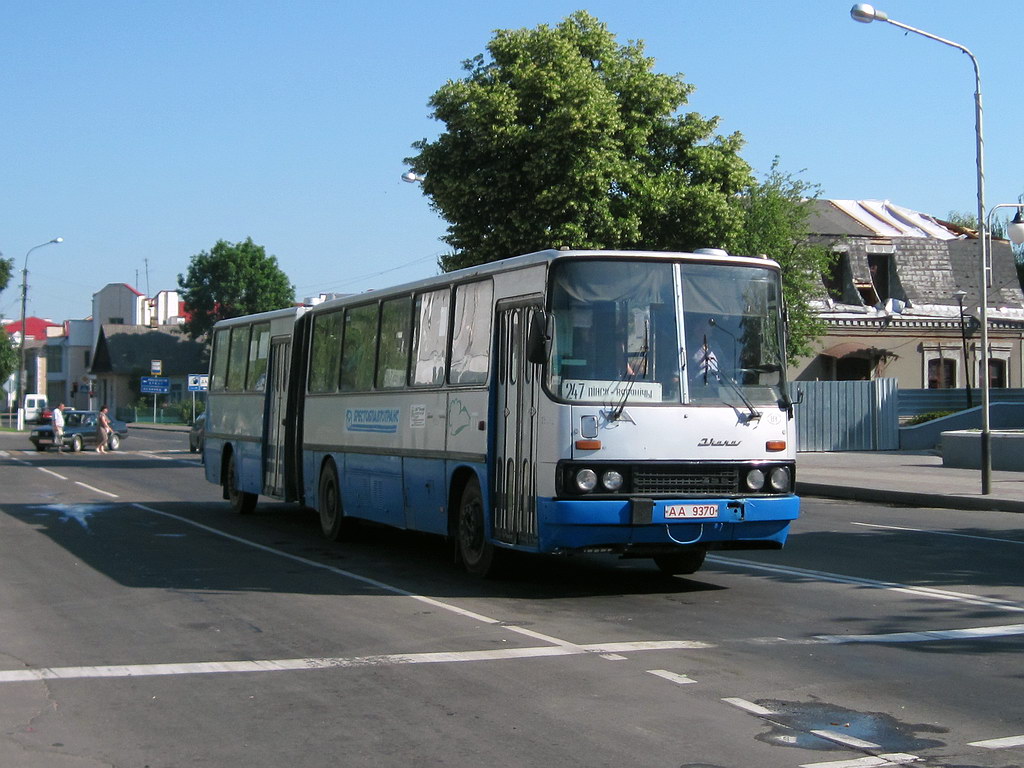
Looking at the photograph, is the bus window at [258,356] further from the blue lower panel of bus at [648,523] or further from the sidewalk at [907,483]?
the sidewalk at [907,483]

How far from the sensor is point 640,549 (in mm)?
10852

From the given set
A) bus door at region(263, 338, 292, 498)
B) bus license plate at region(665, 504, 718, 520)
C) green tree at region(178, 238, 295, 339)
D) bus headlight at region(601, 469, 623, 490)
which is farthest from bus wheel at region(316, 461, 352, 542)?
green tree at region(178, 238, 295, 339)

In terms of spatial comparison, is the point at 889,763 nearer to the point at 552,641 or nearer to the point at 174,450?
the point at 552,641

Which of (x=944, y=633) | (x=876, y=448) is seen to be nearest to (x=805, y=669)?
(x=944, y=633)

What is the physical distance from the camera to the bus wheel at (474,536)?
11758mm

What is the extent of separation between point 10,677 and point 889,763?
5.15 meters

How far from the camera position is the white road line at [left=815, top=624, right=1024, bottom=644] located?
8.87m

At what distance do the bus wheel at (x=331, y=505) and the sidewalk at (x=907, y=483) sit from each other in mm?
10810

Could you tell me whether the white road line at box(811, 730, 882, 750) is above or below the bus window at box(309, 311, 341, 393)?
below

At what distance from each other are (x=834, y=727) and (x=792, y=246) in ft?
115

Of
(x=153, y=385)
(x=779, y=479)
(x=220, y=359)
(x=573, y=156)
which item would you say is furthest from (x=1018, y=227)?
(x=153, y=385)

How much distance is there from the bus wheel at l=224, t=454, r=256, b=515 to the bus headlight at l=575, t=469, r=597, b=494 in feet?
33.9

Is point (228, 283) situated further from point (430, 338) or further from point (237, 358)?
point (430, 338)

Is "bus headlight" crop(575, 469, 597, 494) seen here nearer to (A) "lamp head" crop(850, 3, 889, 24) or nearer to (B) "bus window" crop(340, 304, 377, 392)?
(B) "bus window" crop(340, 304, 377, 392)
